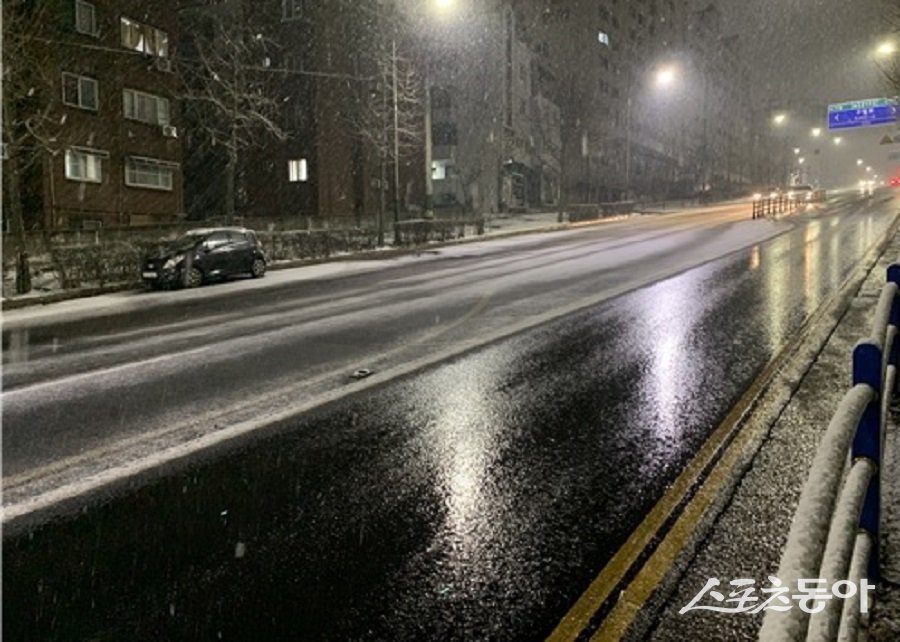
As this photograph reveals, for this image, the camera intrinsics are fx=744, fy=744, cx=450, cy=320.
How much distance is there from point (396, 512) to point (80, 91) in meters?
35.7

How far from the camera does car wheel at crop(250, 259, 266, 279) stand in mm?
21438

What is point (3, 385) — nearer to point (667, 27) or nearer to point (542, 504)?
point (542, 504)

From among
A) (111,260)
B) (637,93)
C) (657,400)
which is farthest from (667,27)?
(657,400)

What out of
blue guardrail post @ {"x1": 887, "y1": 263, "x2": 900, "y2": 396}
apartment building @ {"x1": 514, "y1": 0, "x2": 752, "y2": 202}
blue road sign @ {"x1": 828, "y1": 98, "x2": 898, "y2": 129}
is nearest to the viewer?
blue guardrail post @ {"x1": 887, "y1": 263, "x2": 900, "y2": 396}

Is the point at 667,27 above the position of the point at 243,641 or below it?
above

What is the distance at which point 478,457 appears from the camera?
6.00 metres

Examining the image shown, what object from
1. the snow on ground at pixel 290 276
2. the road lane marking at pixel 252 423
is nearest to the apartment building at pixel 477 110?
the snow on ground at pixel 290 276

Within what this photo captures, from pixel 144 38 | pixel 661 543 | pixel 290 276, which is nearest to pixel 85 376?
pixel 661 543

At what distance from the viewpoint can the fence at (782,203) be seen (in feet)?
151

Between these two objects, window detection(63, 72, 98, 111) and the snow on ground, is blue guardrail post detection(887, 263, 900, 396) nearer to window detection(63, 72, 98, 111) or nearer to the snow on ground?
the snow on ground

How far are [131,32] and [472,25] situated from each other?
2857 cm

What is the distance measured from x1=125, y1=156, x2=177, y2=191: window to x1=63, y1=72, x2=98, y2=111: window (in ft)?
10.3

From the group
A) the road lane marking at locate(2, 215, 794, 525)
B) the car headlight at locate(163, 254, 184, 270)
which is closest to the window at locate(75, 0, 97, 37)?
the car headlight at locate(163, 254, 184, 270)

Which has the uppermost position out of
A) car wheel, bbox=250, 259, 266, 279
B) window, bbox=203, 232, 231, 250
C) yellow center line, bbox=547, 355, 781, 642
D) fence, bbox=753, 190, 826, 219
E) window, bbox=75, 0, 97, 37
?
window, bbox=75, 0, 97, 37
